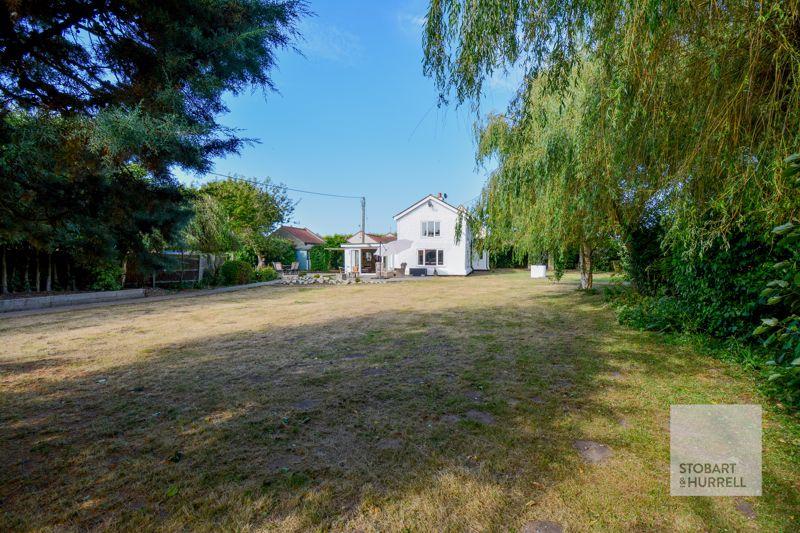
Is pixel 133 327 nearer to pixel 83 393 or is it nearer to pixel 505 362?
pixel 83 393

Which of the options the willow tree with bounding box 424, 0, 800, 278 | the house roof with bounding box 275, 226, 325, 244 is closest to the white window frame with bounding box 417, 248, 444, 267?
the house roof with bounding box 275, 226, 325, 244

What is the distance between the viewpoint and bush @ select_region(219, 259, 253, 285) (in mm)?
19484

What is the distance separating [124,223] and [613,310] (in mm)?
10728

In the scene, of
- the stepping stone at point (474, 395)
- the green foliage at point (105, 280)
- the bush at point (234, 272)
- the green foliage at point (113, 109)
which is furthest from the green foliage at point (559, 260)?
the bush at point (234, 272)

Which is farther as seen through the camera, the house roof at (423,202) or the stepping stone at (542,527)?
the house roof at (423,202)

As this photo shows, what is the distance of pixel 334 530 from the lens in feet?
6.75

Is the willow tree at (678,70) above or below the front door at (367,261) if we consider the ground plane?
above

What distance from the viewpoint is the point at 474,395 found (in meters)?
4.10

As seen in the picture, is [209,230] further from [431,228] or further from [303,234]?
[303,234]

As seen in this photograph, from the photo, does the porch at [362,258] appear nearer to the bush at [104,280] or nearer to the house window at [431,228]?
the house window at [431,228]

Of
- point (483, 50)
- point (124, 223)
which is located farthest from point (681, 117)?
point (124, 223)

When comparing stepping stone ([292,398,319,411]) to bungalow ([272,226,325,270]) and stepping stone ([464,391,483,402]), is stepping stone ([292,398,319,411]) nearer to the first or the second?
stepping stone ([464,391,483,402])

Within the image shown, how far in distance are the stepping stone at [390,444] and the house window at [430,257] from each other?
2780cm

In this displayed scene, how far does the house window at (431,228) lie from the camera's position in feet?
102
